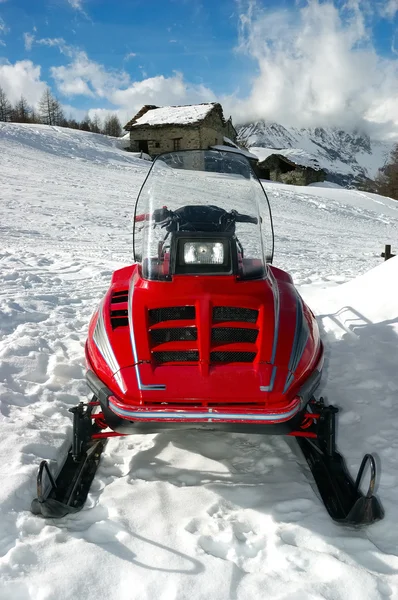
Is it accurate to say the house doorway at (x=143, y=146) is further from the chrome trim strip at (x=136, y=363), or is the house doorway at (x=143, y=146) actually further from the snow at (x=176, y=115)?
the chrome trim strip at (x=136, y=363)

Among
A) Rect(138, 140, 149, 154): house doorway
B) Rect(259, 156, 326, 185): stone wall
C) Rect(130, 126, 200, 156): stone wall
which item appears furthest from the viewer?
Rect(259, 156, 326, 185): stone wall

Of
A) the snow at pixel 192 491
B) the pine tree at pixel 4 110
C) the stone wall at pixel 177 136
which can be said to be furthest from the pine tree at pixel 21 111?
the snow at pixel 192 491

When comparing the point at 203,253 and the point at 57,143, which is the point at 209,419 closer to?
the point at 203,253

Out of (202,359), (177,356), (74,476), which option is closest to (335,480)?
Answer: (202,359)

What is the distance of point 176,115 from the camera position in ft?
117

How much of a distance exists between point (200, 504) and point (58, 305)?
373 cm

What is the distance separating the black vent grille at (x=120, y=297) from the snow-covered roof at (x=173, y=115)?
3276cm

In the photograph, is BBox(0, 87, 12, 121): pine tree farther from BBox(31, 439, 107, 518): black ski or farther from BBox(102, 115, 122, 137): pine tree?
BBox(31, 439, 107, 518): black ski

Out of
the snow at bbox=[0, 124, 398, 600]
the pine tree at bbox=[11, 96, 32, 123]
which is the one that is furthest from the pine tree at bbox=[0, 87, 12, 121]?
the snow at bbox=[0, 124, 398, 600]

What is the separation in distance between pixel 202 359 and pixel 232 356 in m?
0.19

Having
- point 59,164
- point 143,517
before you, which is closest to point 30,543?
Answer: point 143,517

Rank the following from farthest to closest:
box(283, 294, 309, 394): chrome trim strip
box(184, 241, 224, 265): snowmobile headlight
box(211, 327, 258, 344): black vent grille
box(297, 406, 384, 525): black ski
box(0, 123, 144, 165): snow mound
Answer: box(0, 123, 144, 165): snow mound
box(184, 241, 224, 265): snowmobile headlight
box(211, 327, 258, 344): black vent grille
box(283, 294, 309, 394): chrome trim strip
box(297, 406, 384, 525): black ski

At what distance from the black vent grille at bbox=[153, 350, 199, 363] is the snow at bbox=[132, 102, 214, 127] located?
110ft

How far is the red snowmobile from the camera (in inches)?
96.6
